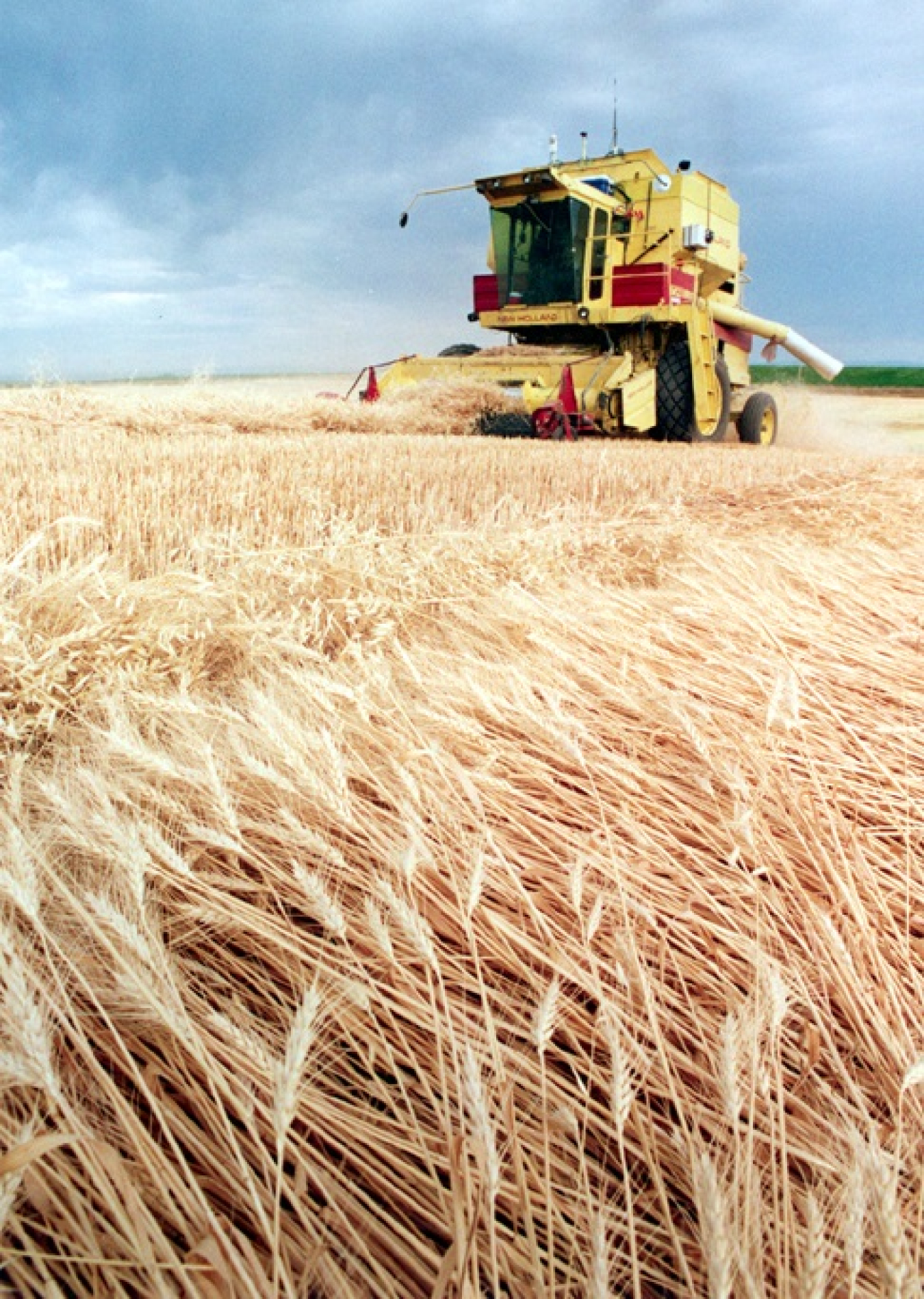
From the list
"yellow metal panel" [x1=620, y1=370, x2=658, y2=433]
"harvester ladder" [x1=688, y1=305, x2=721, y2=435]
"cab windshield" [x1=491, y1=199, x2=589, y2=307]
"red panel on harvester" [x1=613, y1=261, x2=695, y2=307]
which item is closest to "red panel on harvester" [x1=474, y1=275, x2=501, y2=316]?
"cab windshield" [x1=491, y1=199, x2=589, y2=307]

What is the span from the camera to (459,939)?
0.90 metres

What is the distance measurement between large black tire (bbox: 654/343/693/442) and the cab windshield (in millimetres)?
1091

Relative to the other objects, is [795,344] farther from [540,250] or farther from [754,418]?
[540,250]

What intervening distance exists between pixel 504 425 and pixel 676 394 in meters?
1.59

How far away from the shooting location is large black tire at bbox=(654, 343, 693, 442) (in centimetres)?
826

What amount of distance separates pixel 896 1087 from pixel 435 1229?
39cm

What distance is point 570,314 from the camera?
8594mm

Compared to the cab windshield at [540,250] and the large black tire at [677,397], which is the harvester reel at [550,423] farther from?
the cab windshield at [540,250]

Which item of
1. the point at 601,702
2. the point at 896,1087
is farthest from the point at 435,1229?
the point at 601,702

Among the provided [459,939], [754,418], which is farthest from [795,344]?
[459,939]

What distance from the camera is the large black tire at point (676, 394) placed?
27.1ft

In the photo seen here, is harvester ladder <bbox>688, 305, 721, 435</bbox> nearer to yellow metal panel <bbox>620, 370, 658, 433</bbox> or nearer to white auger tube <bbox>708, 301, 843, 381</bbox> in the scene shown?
yellow metal panel <bbox>620, 370, 658, 433</bbox>

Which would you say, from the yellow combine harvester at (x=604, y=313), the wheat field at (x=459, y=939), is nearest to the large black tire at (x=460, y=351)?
the yellow combine harvester at (x=604, y=313)

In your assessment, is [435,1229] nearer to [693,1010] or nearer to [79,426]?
[693,1010]
